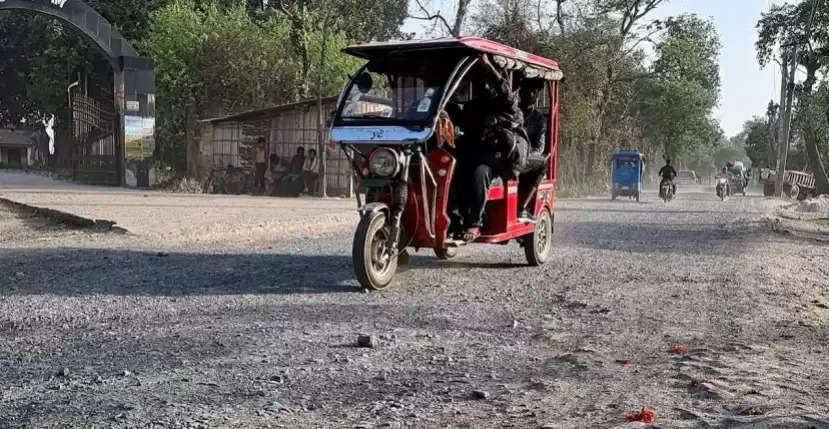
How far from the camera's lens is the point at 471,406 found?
14.9ft

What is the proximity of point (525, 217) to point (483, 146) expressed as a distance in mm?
1407

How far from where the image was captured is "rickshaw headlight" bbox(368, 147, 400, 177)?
796 centimetres

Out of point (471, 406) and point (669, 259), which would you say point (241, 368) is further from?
point (669, 259)

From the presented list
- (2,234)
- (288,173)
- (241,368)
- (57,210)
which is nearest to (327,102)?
(288,173)

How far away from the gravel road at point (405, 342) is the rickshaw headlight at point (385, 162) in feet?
3.97

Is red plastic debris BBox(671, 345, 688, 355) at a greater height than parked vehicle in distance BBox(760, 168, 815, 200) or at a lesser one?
lesser

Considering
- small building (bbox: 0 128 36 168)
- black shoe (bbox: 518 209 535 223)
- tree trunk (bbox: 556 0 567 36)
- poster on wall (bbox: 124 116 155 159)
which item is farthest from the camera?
small building (bbox: 0 128 36 168)

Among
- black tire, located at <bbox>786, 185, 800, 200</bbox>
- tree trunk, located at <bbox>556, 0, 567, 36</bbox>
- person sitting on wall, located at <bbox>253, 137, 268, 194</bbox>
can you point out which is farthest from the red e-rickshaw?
black tire, located at <bbox>786, 185, 800, 200</bbox>

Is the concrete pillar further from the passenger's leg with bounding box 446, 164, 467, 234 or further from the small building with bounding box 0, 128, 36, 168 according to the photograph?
the small building with bounding box 0, 128, 36, 168

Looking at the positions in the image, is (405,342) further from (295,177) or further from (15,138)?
(15,138)

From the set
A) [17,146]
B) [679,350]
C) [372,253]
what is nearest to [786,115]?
[372,253]

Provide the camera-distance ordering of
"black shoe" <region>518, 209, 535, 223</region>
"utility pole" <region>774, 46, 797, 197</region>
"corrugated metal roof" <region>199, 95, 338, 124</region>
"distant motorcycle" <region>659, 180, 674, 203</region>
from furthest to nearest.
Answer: "utility pole" <region>774, 46, 797, 197</region>
"distant motorcycle" <region>659, 180, 674, 203</region>
"corrugated metal roof" <region>199, 95, 338, 124</region>
"black shoe" <region>518, 209, 535, 223</region>

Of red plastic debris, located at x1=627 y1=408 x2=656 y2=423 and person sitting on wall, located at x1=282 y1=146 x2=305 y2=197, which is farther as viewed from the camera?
person sitting on wall, located at x1=282 y1=146 x2=305 y2=197

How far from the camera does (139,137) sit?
2494cm
